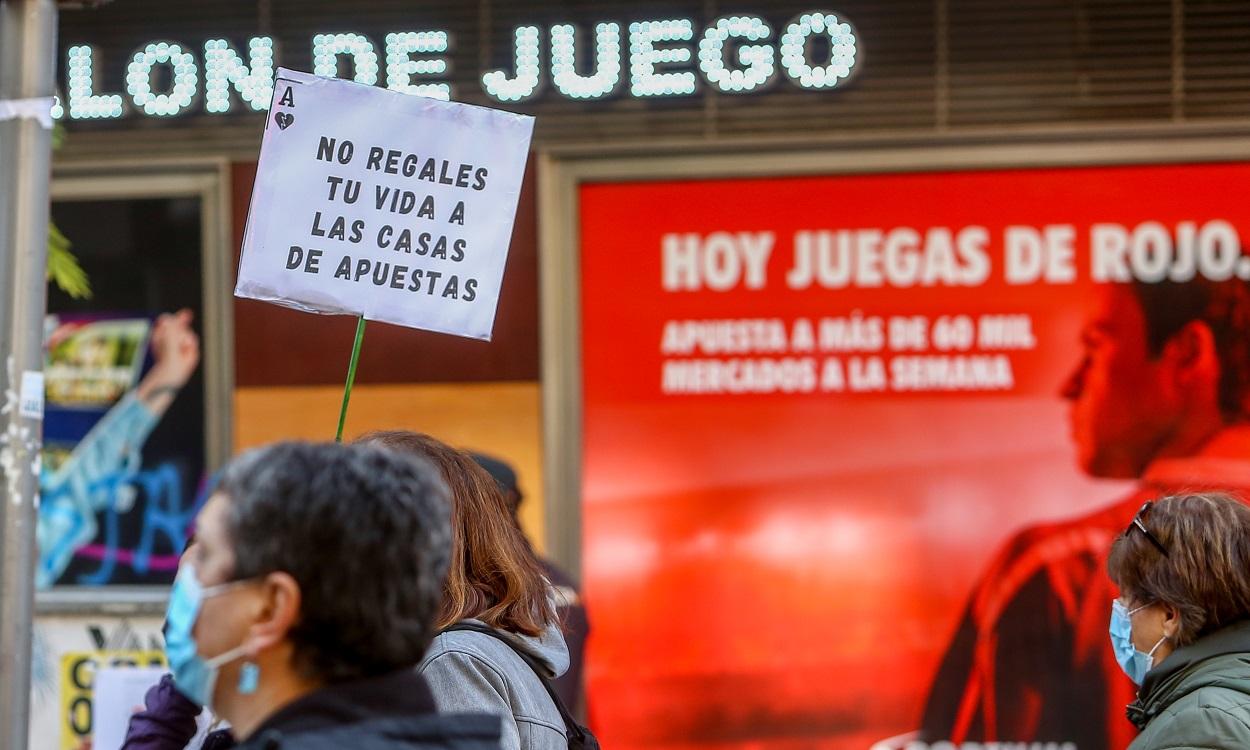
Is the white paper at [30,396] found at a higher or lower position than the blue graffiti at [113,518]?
higher

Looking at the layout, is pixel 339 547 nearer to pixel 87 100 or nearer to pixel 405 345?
pixel 405 345

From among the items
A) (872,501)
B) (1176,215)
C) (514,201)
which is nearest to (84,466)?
(872,501)

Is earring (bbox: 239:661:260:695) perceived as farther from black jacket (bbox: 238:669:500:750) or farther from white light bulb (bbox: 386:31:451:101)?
white light bulb (bbox: 386:31:451:101)

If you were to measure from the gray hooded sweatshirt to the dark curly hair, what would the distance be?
0.82 metres

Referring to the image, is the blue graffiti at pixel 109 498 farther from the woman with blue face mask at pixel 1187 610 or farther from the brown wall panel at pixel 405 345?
the woman with blue face mask at pixel 1187 610

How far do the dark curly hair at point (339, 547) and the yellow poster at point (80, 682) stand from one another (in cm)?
452

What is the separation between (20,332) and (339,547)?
1667 mm

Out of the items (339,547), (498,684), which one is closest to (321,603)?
(339,547)

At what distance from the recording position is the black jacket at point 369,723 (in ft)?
5.35

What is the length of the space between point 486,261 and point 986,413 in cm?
302

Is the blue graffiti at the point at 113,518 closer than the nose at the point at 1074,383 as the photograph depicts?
No

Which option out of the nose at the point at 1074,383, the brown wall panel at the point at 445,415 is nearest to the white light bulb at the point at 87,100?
the brown wall panel at the point at 445,415

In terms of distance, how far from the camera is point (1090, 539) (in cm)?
562

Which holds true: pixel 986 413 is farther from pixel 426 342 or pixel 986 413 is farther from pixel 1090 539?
pixel 426 342
